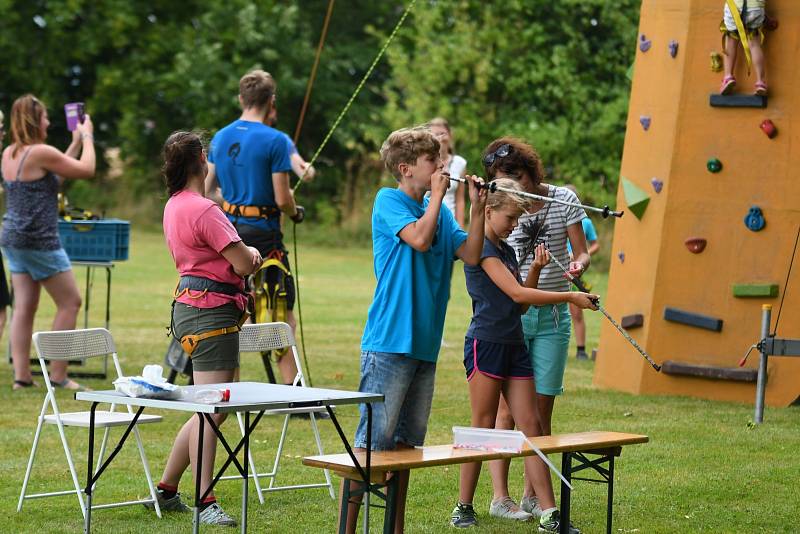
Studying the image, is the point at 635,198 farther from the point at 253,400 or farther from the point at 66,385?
the point at 253,400

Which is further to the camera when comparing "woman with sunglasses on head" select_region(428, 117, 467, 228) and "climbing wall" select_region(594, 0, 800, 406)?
"woman with sunglasses on head" select_region(428, 117, 467, 228)

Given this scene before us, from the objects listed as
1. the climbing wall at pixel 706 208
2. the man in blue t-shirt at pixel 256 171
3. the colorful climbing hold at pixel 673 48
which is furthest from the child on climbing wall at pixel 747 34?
the man in blue t-shirt at pixel 256 171

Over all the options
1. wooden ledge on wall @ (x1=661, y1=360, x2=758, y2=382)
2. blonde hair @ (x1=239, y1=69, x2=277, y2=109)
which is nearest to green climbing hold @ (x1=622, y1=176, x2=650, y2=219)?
wooden ledge on wall @ (x1=661, y1=360, x2=758, y2=382)

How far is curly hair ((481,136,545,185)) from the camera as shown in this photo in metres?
5.87

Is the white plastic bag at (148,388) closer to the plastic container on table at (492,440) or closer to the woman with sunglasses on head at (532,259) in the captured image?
the plastic container on table at (492,440)

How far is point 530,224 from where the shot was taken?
6.23 m

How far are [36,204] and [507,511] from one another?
15.1 feet

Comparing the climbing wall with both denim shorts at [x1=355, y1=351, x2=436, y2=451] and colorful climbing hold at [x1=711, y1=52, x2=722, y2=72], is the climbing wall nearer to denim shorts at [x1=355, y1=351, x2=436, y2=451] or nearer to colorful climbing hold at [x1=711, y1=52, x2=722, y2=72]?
colorful climbing hold at [x1=711, y1=52, x2=722, y2=72]

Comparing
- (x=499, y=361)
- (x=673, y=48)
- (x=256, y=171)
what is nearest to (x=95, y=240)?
(x=256, y=171)

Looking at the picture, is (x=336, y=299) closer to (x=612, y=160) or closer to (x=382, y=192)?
(x=612, y=160)

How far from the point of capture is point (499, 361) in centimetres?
576

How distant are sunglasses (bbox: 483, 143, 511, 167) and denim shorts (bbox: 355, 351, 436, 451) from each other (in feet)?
3.74

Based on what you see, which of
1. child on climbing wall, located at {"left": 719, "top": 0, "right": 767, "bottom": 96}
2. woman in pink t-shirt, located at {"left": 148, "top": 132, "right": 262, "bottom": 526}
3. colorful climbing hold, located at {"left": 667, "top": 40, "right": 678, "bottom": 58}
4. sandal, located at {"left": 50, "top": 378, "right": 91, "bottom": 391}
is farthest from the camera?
colorful climbing hold, located at {"left": 667, "top": 40, "right": 678, "bottom": 58}

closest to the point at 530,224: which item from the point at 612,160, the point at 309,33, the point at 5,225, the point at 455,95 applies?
the point at 5,225
